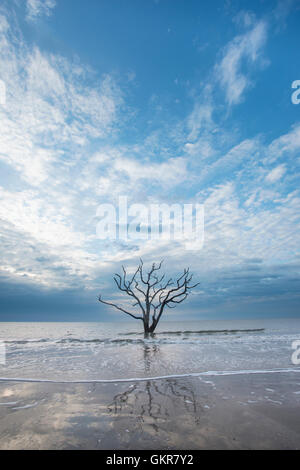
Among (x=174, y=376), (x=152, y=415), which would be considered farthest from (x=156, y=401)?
(x=174, y=376)

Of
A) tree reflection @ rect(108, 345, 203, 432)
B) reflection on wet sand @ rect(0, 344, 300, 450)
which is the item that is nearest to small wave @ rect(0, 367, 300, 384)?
reflection on wet sand @ rect(0, 344, 300, 450)

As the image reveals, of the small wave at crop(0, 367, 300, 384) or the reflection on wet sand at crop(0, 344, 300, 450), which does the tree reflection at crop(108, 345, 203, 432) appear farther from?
the small wave at crop(0, 367, 300, 384)

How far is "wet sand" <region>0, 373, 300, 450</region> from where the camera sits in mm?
2570

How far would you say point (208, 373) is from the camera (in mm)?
6070

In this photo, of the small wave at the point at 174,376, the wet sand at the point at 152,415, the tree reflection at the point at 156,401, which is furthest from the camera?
the small wave at the point at 174,376

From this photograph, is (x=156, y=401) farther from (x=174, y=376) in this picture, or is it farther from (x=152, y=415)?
(x=174, y=376)

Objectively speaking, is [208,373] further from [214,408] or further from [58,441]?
[58,441]

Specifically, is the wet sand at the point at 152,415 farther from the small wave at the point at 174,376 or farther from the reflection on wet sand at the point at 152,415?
the small wave at the point at 174,376

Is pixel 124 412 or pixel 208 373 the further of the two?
pixel 208 373

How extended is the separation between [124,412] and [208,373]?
3510 millimetres

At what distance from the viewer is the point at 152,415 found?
3305mm

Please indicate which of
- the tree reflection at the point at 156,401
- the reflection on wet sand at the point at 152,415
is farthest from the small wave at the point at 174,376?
the tree reflection at the point at 156,401

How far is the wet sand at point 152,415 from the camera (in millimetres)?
2570
